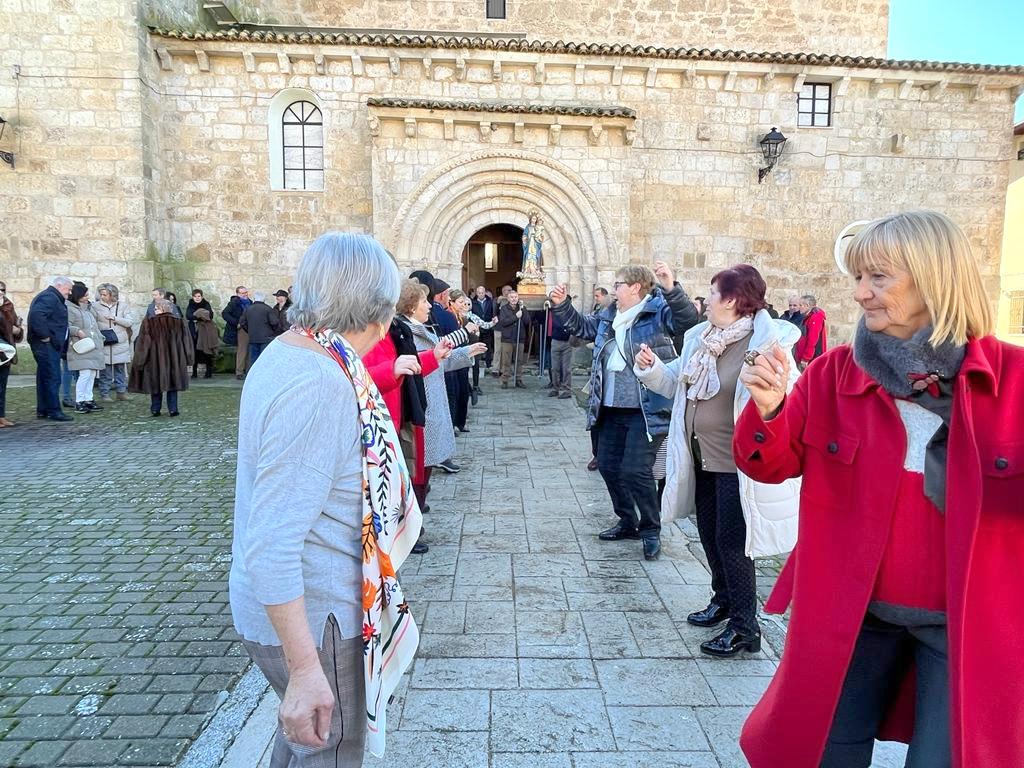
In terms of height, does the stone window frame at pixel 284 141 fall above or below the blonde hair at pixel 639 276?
above

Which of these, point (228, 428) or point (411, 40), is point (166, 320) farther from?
point (411, 40)

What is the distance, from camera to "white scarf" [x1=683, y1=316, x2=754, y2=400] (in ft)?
10.2

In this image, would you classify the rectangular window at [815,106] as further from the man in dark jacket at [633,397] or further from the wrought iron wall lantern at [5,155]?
the wrought iron wall lantern at [5,155]

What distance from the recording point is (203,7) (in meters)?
13.7

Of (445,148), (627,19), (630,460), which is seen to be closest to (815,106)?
(627,19)

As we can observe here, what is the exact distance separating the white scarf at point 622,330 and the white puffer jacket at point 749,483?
2.21ft

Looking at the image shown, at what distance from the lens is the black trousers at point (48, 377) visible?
8445mm

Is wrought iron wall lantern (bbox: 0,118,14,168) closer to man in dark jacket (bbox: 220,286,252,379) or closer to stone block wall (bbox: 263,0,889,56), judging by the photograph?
man in dark jacket (bbox: 220,286,252,379)

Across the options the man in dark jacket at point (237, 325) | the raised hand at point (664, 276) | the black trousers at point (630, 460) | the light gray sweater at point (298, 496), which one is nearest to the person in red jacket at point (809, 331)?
the black trousers at point (630, 460)

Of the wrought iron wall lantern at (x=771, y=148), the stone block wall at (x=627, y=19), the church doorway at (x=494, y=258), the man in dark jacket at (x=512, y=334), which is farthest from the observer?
the church doorway at (x=494, y=258)

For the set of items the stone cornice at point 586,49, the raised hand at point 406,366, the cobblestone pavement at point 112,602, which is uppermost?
the stone cornice at point 586,49

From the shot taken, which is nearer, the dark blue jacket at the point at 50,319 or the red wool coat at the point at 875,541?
the red wool coat at the point at 875,541

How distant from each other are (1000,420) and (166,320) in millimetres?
9407

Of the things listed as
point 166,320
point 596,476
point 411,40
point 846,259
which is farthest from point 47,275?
point 846,259
